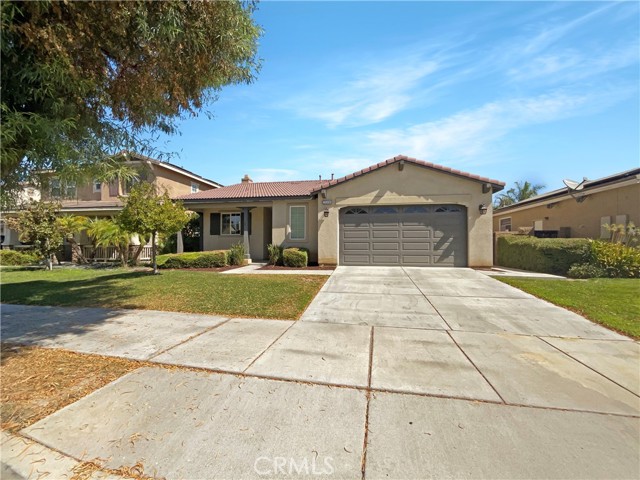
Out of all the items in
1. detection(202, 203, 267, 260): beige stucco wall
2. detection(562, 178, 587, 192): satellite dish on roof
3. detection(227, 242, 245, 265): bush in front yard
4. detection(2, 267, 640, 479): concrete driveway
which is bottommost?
detection(2, 267, 640, 479): concrete driveway

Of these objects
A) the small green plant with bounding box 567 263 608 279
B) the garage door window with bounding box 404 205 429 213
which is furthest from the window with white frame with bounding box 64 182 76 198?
the small green plant with bounding box 567 263 608 279

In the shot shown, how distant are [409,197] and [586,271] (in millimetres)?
6666

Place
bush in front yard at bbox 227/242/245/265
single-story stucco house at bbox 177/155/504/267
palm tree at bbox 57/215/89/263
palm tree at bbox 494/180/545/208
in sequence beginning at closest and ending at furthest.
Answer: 1. single-story stucco house at bbox 177/155/504/267
2. palm tree at bbox 57/215/89/263
3. bush in front yard at bbox 227/242/245/265
4. palm tree at bbox 494/180/545/208

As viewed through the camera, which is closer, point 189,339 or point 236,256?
point 189,339

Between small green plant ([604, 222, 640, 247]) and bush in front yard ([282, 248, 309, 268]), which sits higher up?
small green plant ([604, 222, 640, 247])

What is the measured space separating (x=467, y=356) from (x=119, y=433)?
3.97m

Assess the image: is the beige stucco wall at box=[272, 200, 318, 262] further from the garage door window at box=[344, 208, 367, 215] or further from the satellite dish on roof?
the satellite dish on roof

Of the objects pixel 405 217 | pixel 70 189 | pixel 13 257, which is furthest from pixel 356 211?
pixel 13 257

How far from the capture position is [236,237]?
16.9 m

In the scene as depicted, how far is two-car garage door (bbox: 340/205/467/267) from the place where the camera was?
1315cm

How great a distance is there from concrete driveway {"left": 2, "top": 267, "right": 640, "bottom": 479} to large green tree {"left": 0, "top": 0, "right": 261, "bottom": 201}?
2634 mm

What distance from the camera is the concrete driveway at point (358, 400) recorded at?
7.47 ft

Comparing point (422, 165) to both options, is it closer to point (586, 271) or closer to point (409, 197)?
point (409, 197)

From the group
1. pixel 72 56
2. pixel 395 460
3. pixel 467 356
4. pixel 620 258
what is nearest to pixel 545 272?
pixel 620 258
